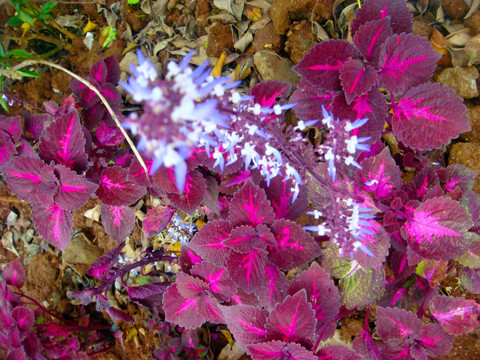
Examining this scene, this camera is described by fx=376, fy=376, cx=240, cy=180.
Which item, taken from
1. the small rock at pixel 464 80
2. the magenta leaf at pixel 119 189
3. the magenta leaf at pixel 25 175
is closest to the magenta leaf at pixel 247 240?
the magenta leaf at pixel 119 189

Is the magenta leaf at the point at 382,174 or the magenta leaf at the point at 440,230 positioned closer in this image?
the magenta leaf at the point at 440,230

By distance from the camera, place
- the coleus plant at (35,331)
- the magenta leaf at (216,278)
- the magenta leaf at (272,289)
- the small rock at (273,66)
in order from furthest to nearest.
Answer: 1. the small rock at (273,66)
2. the coleus plant at (35,331)
3. the magenta leaf at (216,278)
4. the magenta leaf at (272,289)

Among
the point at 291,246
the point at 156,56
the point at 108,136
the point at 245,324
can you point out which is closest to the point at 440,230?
the point at 291,246

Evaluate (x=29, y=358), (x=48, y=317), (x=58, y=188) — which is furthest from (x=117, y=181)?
(x=48, y=317)

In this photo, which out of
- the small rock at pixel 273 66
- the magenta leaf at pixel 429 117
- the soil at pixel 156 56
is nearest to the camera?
the magenta leaf at pixel 429 117

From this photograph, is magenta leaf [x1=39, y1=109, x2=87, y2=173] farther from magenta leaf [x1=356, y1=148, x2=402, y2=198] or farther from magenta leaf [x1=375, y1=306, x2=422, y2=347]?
magenta leaf [x1=375, y1=306, x2=422, y2=347]

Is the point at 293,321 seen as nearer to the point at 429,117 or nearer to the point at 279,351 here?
the point at 279,351

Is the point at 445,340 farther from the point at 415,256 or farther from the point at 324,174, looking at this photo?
the point at 324,174

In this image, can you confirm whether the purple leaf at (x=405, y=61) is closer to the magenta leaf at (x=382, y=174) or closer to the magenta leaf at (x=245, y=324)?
the magenta leaf at (x=382, y=174)
